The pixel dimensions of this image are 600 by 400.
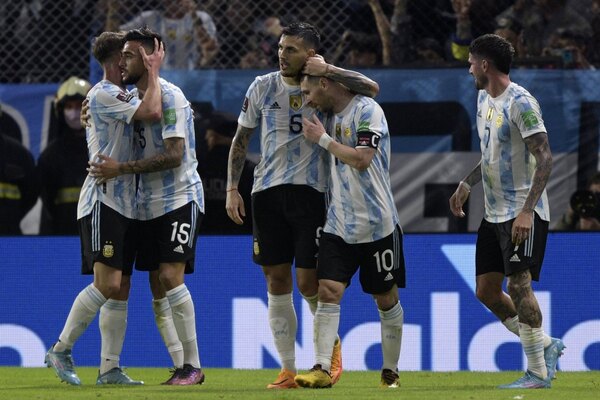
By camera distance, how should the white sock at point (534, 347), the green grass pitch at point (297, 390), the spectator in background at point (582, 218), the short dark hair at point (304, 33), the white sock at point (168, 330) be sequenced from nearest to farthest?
the green grass pitch at point (297, 390), the white sock at point (534, 347), the short dark hair at point (304, 33), the white sock at point (168, 330), the spectator in background at point (582, 218)

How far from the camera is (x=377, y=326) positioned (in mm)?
11016

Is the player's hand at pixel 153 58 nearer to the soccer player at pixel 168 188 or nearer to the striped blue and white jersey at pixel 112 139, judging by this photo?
the soccer player at pixel 168 188

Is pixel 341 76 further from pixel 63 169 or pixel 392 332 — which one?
pixel 63 169

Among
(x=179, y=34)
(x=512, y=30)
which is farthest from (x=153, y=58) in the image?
(x=512, y=30)

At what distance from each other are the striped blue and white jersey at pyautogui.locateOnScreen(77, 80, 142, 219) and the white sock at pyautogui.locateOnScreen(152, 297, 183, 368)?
68 centimetres

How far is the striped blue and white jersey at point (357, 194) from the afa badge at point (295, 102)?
0.37m

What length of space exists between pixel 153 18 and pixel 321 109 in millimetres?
3893

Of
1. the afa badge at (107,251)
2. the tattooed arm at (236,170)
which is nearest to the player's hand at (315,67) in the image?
the tattooed arm at (236,170)

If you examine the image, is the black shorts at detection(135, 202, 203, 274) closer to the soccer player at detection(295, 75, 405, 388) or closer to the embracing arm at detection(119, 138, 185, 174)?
the embracing arm at detection(119, 138, 185, 174)

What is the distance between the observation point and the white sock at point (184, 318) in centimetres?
843

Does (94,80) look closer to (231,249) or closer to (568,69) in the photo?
(231,249)

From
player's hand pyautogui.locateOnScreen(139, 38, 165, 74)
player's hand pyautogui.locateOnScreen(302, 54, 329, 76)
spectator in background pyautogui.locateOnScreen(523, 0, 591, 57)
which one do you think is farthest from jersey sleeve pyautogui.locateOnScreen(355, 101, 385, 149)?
spectator in background pyautogui.locateOnScreen(523, 0, 591, 57)

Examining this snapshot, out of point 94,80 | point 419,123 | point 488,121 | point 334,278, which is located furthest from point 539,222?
point 94,80

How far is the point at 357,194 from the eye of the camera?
807 cm
